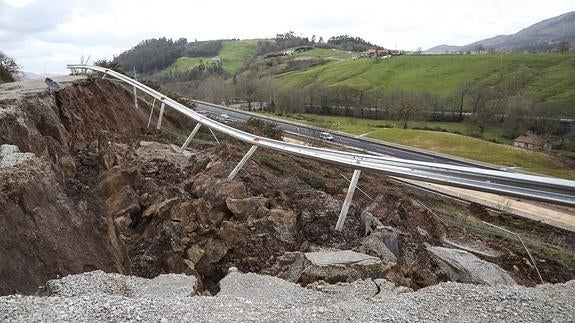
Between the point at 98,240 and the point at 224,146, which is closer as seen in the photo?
the point at 98,240

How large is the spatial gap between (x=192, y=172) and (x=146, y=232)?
12.4 ft

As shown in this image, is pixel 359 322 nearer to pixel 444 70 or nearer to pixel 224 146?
pixel 224 146

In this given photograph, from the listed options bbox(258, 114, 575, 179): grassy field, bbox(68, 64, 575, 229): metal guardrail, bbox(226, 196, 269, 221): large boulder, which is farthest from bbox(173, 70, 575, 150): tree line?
bbox(226, 196, 269, 221): large boulder

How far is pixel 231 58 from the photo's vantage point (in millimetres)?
162000

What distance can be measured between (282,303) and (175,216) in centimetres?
430

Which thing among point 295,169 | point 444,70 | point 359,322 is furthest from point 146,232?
point 444,70

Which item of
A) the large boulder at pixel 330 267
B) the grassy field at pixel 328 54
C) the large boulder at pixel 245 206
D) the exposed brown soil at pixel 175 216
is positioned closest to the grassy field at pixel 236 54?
the grassy field at pixel 328 54

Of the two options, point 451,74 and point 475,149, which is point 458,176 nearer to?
point 475,149

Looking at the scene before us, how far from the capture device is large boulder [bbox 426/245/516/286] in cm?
797

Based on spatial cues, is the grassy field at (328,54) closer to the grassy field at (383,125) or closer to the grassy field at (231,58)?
the grassy field at (231,58)

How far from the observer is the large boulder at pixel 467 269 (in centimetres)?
797

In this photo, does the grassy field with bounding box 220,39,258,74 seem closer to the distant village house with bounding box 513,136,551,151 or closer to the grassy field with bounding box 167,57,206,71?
the grassy field with bounding box 167,57,206,71

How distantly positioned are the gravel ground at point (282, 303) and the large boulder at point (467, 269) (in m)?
1.88

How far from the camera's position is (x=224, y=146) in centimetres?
1438
